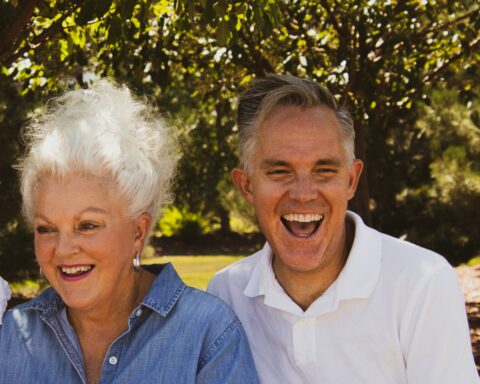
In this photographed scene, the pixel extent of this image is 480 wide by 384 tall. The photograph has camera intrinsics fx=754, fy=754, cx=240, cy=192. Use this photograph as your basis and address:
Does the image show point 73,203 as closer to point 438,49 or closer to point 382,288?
point 382,288

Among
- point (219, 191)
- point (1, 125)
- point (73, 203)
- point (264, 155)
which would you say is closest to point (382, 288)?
point (264, 155)

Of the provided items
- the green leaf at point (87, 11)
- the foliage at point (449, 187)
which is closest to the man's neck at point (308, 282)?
the green leaf at point (87, 11)

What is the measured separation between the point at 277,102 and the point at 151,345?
0.94 meters

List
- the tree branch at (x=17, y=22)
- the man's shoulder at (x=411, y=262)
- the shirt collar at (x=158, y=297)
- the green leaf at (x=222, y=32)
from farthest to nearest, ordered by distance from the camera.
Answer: the tree branch at (x=17, y=22)
the green leaf at (x=222, y=32)
the man's shoulder at (x=411, y=262)
the shirt collar at (x=158, y=297)

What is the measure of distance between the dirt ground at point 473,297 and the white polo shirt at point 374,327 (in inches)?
155

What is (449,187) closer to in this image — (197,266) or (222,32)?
(197,266)

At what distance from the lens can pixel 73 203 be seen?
215cm

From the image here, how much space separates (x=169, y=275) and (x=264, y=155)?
1.75 ft

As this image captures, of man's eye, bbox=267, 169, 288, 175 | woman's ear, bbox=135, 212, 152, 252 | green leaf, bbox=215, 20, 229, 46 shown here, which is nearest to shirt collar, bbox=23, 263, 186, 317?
woman's ear, bbox=135, 212, 152, 252

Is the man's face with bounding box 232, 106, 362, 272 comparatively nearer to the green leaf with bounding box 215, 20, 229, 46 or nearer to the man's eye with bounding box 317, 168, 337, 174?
the man's eye with bounding box 317, 168, 337, 174

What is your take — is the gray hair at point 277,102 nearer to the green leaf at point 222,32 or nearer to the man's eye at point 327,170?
the man's eye at point 327,170

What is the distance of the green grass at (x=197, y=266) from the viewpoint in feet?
37.8

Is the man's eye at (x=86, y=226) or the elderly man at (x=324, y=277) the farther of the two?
the elderly man at (x=324, y=277)

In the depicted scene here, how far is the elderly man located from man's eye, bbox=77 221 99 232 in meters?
0.63
